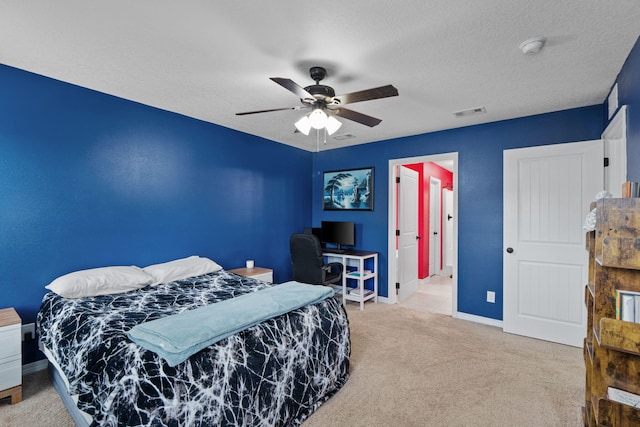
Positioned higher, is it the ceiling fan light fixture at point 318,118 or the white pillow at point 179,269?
the ceiling fan light fixture at point 318,118

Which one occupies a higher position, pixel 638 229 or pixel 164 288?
pixel 638 229

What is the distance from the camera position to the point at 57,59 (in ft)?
7.34

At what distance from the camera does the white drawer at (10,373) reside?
2.03 m

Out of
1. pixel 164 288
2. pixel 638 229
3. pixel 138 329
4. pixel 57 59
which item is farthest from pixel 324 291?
pixel 57 59

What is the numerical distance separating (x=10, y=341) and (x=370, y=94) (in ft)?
9.92

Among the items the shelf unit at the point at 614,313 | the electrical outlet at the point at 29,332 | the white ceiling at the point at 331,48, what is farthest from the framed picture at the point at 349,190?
the electrical outlet at the point at 29,332

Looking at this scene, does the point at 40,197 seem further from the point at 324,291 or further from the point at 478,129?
the point at 478,129

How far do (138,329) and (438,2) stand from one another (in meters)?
2.39

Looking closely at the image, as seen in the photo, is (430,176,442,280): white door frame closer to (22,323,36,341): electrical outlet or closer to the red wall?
the red wall

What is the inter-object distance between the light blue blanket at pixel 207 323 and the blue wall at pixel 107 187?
5.31ft

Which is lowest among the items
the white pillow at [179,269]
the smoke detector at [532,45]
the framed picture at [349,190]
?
the white pillow at [179,269]

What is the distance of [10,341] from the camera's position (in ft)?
6.70

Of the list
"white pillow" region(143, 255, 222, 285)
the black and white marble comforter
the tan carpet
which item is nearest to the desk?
the tan carpet

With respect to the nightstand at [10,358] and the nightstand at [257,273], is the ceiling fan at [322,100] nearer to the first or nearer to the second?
the nightstand at [257,273]
